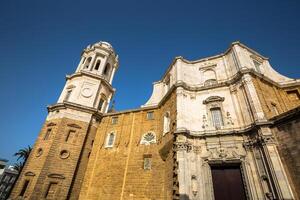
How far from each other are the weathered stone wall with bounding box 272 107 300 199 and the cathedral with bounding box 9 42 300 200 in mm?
53

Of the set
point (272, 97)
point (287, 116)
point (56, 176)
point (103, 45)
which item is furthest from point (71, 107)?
point (272, 97)

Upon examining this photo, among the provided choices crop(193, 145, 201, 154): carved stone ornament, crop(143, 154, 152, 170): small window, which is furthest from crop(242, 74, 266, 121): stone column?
crop(143, 154, 152, 170): small window

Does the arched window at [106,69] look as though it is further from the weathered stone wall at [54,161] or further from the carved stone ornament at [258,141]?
the carved stone ornament at [258,141]

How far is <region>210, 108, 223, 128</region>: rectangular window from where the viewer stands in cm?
1523

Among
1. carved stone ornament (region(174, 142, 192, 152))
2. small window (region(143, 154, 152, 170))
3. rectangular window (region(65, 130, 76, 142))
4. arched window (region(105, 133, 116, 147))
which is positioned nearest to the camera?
carved stone ornament (region(174, 142, 192, 152))

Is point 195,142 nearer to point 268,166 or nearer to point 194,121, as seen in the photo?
point 194,121

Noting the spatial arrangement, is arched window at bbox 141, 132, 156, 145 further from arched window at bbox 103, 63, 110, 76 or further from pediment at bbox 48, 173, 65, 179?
arched window at bbox 103, 63, 110, 76

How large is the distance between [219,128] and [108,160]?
11.8 metres

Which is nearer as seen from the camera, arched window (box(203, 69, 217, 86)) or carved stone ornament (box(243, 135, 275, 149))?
carved stone ornament (box(243, 135, 275, 149))

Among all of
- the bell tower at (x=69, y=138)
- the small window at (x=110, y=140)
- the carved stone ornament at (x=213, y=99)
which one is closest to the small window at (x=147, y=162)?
the small window at (x=110, y=140)

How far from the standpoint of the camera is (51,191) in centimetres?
1532

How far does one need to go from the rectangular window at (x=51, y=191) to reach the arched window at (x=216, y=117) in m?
15.5

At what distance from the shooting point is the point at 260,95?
1434 cm

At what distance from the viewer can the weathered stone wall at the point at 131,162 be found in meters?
15.0
